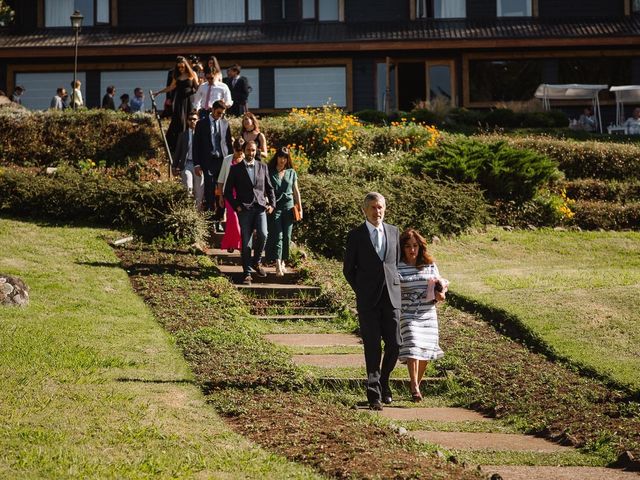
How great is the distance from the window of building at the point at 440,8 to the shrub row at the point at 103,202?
1811 cm

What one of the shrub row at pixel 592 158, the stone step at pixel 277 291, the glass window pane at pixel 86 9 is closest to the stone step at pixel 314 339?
the stone step at pixel 277 291

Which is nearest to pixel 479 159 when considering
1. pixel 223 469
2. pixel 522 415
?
pixel 522 415

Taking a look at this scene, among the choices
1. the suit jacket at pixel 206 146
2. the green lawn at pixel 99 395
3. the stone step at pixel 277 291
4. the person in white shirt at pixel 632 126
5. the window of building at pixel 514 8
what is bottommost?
the green lawn at pixel 99 395

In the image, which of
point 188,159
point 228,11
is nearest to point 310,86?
point 228,11

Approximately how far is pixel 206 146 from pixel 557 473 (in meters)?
11.2

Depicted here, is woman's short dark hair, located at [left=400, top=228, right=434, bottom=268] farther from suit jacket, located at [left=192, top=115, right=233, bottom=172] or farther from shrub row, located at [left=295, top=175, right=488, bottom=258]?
suit jacket, located at [left=192, top=115, right=233, bottom=172]

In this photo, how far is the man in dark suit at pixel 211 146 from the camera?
763 inches

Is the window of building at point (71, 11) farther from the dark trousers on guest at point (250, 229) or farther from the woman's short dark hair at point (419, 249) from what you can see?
the woman's short dark hair at point (419, 249)

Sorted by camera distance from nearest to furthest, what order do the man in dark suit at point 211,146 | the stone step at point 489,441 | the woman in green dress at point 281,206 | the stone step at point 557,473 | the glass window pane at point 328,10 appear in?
1. the stone step at point 557,473
2. the stone step at point 489,441
3. the woman in green dress at point 281,206
4. the man in dark suit at point 211,146
5. the glass window pane at point 328,10

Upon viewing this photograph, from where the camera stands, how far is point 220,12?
38.0 meters

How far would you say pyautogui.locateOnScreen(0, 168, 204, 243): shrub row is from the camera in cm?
1959

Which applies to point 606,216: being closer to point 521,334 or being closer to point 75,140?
point 521,334

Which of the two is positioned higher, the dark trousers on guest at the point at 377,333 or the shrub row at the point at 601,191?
the shrub row at the point at 601,191

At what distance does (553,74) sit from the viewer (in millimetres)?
36906
